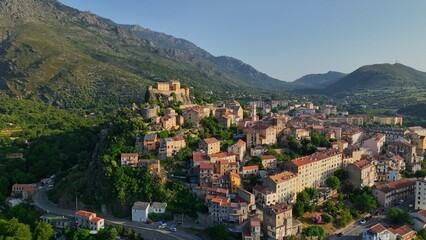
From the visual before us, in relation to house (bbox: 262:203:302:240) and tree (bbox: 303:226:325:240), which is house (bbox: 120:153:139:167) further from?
tree (bbox: 303:226:325:240)

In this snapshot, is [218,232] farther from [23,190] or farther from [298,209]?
[23,190]

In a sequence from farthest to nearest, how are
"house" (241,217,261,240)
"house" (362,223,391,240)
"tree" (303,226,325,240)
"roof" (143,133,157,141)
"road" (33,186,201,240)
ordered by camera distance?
"roof" (143,133,157,141), "road" (33,186,201,240), "tree" (303,226,325,240), "house" (362,223,391,240), "house" (241,217,261,240)

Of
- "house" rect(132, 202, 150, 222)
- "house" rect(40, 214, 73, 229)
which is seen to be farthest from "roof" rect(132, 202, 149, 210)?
"house" rect(40, 214, 73, 229)

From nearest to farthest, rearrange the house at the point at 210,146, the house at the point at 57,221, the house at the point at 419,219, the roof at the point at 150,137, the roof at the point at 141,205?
the house at the point at 419,219, the roof at the point at 141,205, the house at the point at 57,221, the house at the point at 210,146, the roof at the point at 150,137

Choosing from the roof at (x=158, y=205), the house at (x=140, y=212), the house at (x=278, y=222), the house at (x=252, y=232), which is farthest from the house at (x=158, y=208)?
the house at (x=278, y=222)

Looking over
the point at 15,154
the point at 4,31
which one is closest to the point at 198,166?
the point at 15,154

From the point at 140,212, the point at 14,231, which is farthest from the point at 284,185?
the point at 14,231

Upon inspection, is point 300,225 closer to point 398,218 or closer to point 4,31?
point 398,218

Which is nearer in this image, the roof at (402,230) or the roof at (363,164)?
the roof at (402,230)

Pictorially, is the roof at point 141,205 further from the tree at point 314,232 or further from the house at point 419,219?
the house at point 419,219
